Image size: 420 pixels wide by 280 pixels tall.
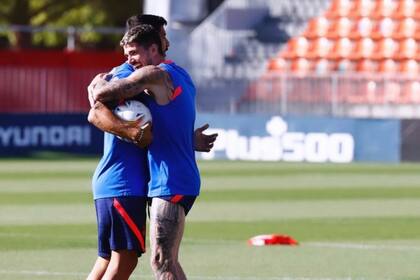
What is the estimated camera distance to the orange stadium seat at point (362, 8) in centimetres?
2973

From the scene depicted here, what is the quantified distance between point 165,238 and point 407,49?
71.1 feet

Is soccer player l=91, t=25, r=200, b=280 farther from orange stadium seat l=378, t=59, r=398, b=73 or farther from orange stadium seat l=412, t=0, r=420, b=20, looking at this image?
orange stadium seat l=412, t=0, r=420, b=20

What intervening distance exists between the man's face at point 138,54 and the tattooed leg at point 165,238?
775mm

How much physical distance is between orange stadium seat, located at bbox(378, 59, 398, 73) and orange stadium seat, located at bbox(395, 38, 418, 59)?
17cm

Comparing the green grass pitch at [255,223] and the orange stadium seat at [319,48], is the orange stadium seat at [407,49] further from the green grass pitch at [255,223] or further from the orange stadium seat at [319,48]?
the green grass pitch at [255,223]

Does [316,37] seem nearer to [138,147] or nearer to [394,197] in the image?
[394,197]

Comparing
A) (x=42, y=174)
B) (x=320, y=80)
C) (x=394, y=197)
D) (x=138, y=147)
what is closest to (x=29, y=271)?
(x=138, y=147)

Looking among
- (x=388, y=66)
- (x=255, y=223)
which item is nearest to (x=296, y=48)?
(x=388, y=66)

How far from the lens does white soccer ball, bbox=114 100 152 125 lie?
7430 millimetres

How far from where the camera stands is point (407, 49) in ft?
93.6

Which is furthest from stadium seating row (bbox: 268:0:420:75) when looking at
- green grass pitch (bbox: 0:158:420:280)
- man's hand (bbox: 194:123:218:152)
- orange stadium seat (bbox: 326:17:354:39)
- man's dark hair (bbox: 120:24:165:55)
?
man's dark hair (bbox: 120:24:165:55)

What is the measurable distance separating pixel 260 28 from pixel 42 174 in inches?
414

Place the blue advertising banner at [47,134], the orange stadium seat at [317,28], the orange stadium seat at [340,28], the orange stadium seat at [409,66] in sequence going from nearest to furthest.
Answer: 1. the blue advertising banner at [47,134]
2. the orange stadium seat at [409,66]
3. the orange stadium seat at [340,28]
4. the orange stadium seat at [317,28]

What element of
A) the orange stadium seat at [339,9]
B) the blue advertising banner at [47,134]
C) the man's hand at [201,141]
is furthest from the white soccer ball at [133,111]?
the orange stadium seat at [339,9]
